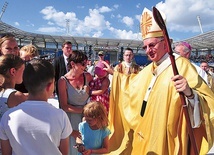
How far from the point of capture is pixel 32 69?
67.2 inches

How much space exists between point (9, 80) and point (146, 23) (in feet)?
4.54

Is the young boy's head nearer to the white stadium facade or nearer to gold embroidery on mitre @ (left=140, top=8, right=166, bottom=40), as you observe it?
gold embroidery on mitre @ (left=140, top=8, right=166, bottom=40)

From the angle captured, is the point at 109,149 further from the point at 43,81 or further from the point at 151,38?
the point at 43,81

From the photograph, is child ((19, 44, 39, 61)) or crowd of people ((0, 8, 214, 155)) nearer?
crowd of people ((0, 8, 214, 155))

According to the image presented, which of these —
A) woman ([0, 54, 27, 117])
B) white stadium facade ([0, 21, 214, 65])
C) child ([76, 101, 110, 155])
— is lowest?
child ([76, 101, 110, 155])

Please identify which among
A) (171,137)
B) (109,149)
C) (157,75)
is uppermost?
(157,75)

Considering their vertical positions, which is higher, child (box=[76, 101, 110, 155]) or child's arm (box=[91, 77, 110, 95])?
child's arm (box=[91, 77, 110, 95])

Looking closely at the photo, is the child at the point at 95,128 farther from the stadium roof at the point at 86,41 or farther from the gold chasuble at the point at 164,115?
the stadium roof at the point at 86,41

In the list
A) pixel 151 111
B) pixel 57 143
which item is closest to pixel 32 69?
pixel 57 143

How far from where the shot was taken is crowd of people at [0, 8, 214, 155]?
1.67 meters

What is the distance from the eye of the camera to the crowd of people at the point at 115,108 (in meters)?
1.67

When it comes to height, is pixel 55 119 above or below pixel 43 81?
below

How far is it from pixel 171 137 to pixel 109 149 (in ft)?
3.30

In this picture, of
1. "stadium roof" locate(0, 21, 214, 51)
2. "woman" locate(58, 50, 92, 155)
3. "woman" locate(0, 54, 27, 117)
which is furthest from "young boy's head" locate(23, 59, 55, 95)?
"stadium roof" locate(0, 21, 214, 51)
